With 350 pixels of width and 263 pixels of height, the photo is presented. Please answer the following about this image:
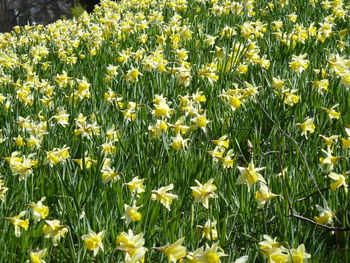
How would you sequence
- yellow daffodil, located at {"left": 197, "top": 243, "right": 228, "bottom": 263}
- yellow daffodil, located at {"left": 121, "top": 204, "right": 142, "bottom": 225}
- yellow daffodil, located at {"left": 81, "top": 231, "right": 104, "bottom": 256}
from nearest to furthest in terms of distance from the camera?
1. yellow daffodil, located at {"left": 197, "top": 243, "right": 228, "bottom": 263}
2. yellow daffodil, located at {"left": 81, "top": 231, "right": 104, "bottom": 256}
3. yellow daffodil, located at {"left": 121, "top": 204, "right": 142, "bottom": 225}

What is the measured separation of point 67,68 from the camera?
4.29 metres

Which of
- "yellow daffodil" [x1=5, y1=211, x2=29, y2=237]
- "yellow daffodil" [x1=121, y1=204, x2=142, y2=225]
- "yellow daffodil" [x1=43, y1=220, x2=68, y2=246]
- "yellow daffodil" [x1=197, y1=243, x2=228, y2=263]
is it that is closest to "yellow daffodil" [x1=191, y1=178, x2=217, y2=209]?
"yellow daffodil" [x1=121, y1=204, x2=142, y2=225]

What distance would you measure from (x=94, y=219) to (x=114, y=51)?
2980 mm

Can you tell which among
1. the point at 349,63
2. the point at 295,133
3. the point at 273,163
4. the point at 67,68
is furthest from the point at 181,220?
the point at 67,68

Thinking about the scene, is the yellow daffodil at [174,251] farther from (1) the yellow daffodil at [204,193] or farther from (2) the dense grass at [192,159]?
(1) the yellow daffodil at [204,193]

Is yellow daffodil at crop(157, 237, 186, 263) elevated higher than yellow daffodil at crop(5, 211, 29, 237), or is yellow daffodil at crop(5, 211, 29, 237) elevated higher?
yellow daffodil at crop(157, 237, 186, 263)

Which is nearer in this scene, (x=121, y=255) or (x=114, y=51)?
(x=121, y=255)

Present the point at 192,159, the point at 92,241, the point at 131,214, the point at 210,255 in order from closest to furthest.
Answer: the point at 210,255 < the point at 92,241 < the point at 131,214 < the point at 192,159

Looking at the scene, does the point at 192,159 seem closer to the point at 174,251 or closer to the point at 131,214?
the point at 131,214

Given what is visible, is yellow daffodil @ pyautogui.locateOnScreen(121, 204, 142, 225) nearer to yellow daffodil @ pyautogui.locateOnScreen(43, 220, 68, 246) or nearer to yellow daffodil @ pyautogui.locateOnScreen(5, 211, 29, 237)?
yellow daffodil @ pyautogui.locateOnScreen(43, 220, 68, 246)

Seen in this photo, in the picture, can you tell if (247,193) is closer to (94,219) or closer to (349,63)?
(94,219)

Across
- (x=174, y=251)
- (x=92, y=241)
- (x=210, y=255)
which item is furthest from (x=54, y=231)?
(x=210, y=255)

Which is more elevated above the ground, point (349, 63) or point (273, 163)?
point (349, 63)

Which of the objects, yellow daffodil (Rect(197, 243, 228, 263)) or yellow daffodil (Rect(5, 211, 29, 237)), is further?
yellow daffodil (Rect(5, 211, 29, 237))
